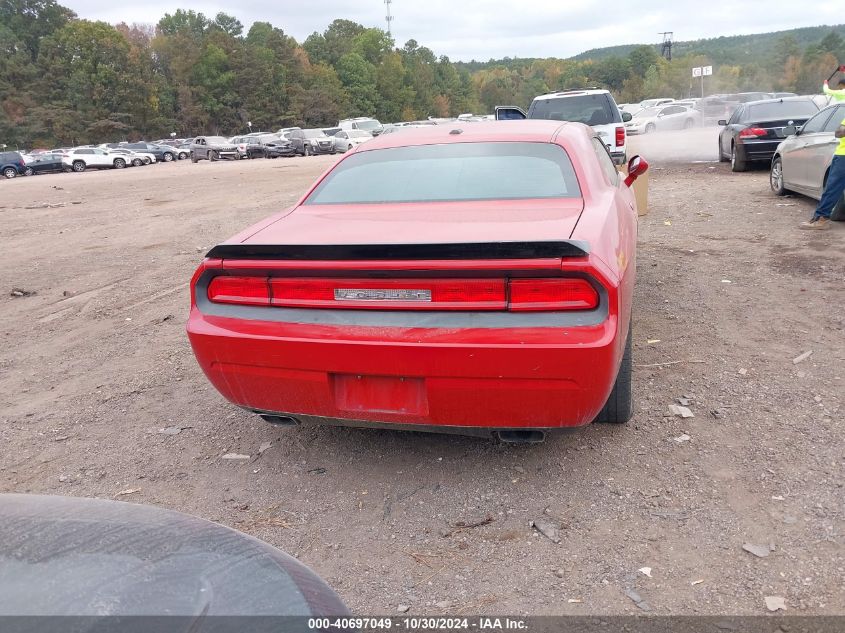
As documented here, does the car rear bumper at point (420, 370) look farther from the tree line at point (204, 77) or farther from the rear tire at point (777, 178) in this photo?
the tree line at point (204, 77)

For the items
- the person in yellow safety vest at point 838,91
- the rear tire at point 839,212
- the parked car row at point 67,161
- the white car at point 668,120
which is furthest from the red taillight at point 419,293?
the parked car row at point 67,161

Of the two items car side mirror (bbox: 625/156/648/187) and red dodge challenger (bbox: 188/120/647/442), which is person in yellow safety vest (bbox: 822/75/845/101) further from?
red dodge challenger (bbox: 188/120/647/442)

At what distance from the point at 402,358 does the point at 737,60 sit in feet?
404

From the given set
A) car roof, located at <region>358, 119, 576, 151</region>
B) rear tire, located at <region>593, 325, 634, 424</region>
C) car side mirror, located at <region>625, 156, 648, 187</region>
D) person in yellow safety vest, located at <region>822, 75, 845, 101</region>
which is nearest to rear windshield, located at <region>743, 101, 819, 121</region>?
person in yellow safety vest, located at <region>822, 75, 845, 101</region>

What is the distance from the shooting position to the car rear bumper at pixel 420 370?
2.63m

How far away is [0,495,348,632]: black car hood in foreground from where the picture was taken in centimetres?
127

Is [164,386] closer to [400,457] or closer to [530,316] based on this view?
[400,457]

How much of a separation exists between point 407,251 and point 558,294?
2.04ft

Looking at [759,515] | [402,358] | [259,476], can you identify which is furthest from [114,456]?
[759,515]

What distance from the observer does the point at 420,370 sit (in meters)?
2.74

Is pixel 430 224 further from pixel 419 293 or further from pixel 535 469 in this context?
pixel 535 469

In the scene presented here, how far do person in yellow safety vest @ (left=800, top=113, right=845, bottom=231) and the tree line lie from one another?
3149 inches

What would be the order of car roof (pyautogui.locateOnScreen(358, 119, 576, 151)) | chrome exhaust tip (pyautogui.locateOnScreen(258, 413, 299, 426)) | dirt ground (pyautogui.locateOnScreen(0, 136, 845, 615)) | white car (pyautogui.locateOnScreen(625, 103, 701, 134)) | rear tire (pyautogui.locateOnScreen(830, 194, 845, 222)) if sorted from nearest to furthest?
dirt ground (pyautogui.locateOnScreen(0, 136, 845, 615)) → chrome exhaust tip (pyautogui.locateOnScreen(258, 413, 299, 426)) → car roof (pyautogui.locateOnScreen(358, 119, 576, 151)) → rear tire (pyautogui.locateOnScreen(830, 194, 845, 222)) → white car (pyautogui.locateOnScreen(625, 103, 701, 134))

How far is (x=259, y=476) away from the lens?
3375 millimetres
